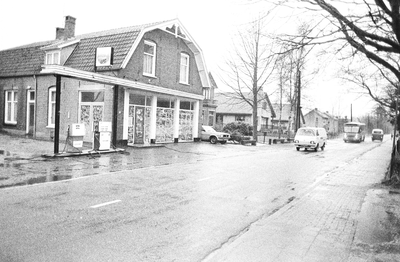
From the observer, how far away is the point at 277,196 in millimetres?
9016

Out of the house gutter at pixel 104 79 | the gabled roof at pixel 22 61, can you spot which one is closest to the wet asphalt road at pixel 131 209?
the house gutter at pixel 104 79

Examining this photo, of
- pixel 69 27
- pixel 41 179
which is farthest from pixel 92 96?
pixel 41 179

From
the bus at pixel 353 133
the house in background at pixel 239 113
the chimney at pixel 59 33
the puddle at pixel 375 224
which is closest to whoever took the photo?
the puddle at pixel 375 224

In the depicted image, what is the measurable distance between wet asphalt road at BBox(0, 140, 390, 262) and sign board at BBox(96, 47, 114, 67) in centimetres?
853

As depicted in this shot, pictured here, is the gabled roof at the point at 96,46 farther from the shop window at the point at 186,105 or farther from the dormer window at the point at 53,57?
the shop window at the point at 186,105

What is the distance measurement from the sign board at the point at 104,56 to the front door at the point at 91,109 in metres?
1.73

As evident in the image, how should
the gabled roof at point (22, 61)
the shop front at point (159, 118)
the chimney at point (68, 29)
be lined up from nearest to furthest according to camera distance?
the shop front at point (159, 118) → the gabled roof at point (22, 61) → the chimney at point (68, 29)

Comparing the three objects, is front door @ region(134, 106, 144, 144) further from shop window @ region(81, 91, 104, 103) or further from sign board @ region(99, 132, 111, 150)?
sign board @ region(99, 132, 111, 150)

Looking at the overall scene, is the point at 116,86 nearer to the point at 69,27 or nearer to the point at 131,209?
the point at 69,27

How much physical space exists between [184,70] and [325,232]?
2211 cm

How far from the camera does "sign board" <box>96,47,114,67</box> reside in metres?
19.8

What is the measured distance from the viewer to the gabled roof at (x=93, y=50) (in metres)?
20.5

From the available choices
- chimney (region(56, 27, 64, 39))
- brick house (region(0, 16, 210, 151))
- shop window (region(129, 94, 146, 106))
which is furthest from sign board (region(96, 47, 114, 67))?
chimney (region(56, 27, 64, 39))

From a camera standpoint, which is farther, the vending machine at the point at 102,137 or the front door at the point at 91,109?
the front door at the point at 91,109
